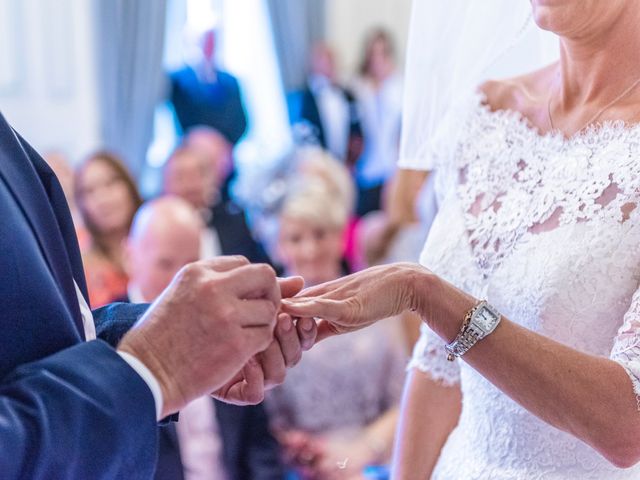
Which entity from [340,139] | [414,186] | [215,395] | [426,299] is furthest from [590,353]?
[340,139]

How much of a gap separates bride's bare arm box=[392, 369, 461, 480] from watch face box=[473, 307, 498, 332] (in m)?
0.41

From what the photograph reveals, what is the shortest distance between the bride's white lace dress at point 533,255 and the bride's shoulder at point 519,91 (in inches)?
1.0

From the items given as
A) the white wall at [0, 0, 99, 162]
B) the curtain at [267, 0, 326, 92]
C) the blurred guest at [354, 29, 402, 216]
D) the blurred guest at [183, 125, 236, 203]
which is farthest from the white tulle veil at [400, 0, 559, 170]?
the curtain at [267, 0, 326, 92]

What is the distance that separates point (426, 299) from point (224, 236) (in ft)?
11.5

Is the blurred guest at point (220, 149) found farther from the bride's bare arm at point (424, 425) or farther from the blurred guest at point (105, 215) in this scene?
the bride's bare arm at point (424, 425)

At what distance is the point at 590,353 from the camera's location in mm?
1784

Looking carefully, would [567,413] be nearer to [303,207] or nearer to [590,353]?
[590,353]

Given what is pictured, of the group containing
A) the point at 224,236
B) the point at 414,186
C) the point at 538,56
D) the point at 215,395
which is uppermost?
the point at 538,56

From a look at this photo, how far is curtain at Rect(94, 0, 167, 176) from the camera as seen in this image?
711cm

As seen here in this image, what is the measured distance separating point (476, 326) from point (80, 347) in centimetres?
67

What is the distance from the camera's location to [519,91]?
7.07 feet

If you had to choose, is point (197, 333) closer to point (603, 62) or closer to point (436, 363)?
point (436, 363)

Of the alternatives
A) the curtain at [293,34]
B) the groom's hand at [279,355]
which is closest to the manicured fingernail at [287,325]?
the groom's hand at [279,355]

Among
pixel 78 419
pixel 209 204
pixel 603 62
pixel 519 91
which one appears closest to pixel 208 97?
pixel 209 204
